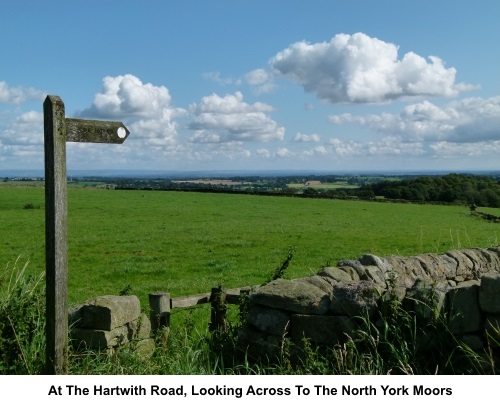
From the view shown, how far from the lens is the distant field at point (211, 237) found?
62.8ft

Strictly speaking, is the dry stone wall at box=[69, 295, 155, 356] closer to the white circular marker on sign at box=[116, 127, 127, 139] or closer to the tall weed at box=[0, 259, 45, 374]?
the tall weed at box=[0, 259, 45, 374]

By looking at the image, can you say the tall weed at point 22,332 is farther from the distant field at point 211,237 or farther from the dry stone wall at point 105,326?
the distant field at point 211,237

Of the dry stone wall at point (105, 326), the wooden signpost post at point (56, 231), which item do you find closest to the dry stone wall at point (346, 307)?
the dry stone wall at point (105, 326)

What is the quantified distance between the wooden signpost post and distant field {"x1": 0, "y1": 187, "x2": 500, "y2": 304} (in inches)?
101

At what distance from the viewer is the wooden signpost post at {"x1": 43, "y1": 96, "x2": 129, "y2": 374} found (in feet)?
18.8

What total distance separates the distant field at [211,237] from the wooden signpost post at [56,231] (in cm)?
255

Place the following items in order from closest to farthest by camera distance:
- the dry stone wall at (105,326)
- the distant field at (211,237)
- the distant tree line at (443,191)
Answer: the dry stone wall at (105,326), the distant field at (211,237), the distant tree line at (443,191)

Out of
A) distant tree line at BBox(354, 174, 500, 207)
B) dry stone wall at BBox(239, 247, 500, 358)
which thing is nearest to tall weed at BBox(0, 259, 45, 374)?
dry stone wall at BBox(239, 247, 500, 358)

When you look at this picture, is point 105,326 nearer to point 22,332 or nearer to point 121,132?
point 22,332

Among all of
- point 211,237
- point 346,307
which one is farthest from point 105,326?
point 211,237

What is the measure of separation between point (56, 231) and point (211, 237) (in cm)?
2382
